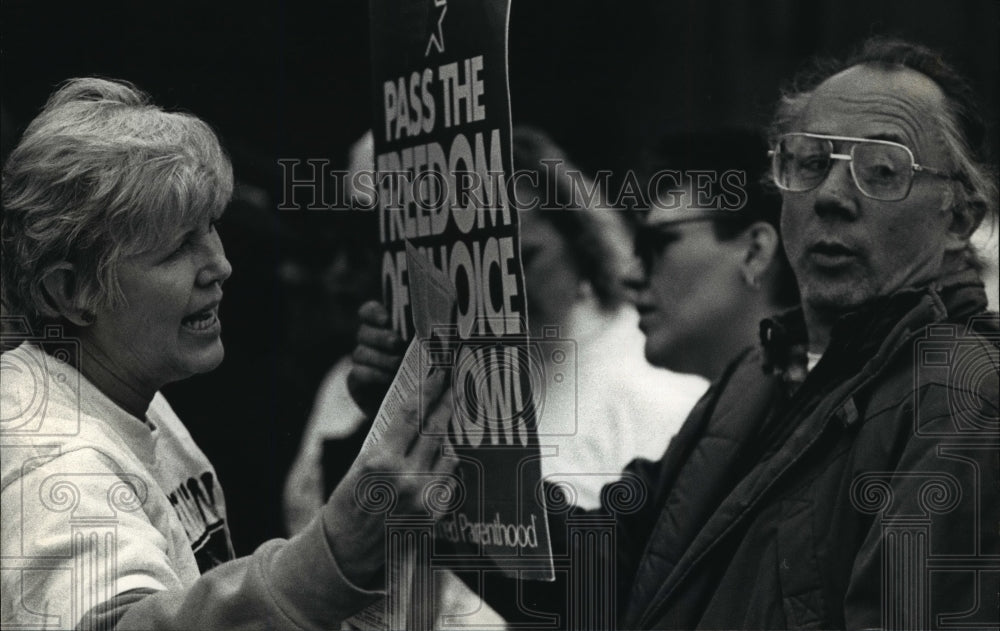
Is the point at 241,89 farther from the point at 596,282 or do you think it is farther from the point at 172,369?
the point at 596,282

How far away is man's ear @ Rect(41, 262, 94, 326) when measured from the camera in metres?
2.83

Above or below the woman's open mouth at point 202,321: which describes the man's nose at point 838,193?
above

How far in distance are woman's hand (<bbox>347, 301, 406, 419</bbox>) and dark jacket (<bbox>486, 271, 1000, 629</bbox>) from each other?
1.90ft

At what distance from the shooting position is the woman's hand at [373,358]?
3.29 metres

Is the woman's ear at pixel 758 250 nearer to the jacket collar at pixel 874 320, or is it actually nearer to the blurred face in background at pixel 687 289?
the blurred face in background at pixel 687 289

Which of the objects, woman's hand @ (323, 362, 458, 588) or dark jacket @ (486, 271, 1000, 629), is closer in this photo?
woman's hand @ (323, 362, 458, 588)

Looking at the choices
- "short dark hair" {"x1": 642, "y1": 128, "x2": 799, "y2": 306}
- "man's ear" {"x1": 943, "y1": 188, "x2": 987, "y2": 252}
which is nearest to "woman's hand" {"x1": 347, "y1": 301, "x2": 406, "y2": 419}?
"short dark hair" {"x1": 642, "y1": 128, "x2": 799, "y2": 306}

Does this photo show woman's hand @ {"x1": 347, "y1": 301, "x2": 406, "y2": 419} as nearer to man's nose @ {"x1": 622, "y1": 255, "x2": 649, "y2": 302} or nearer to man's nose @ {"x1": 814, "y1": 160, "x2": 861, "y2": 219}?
man's nose @ {"x1": 622, "y1": 255, "x2": 649, "y2": 302}

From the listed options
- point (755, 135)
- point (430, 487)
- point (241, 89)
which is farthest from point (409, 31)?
Answer: point (430, 487)

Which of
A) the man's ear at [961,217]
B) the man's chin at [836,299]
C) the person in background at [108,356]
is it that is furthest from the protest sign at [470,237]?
the man's ear at [961,217]

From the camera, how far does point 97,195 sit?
277 cm

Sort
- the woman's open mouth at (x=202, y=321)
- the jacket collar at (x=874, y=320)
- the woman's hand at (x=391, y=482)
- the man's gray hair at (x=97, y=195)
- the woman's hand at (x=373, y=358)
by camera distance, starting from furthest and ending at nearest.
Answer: the woman's hand at (x=373, y=358), the jacket collar at (x=874, y=320), the woman's open mouth at (x=202, y=321), the man's gray hair at (x=97, y=195), the woman's hand at (x=391, y=482)

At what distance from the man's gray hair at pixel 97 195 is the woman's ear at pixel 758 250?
1.29 metres

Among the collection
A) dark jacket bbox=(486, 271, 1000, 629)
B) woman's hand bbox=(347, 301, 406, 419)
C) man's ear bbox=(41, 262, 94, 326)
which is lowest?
dark jacket bbox=(486, 271, 1000, 629)
